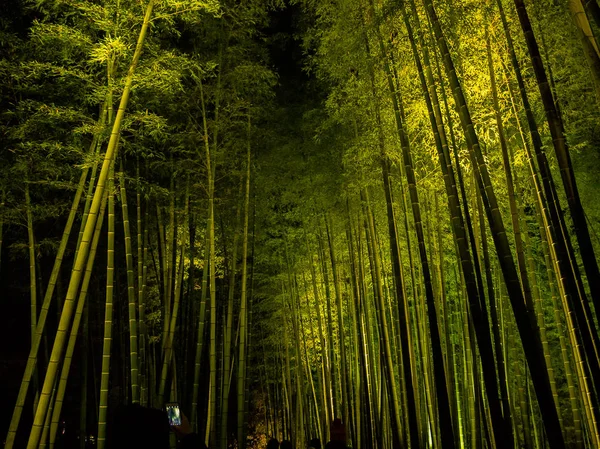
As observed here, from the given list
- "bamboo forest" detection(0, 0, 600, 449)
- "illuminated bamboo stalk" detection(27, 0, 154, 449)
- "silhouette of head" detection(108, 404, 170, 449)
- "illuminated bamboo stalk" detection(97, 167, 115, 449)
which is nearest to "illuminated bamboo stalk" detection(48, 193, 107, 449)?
"bamboo forest" detection(0, 0, 600, 449)

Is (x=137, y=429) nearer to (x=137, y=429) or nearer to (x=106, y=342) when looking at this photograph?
(x=137, y=429)

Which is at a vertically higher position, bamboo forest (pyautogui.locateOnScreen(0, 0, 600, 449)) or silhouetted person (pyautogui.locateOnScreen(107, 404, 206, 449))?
bamboo forest (pyautogui.locateOnScreen(0, 0, 600, 449))

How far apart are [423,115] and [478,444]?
10.9 feet

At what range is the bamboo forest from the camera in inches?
125

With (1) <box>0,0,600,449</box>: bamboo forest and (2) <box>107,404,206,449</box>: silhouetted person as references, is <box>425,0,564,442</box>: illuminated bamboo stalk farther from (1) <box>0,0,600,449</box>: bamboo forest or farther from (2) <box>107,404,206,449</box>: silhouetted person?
(2) <box>107,404,206,449</box>: silhouetted person

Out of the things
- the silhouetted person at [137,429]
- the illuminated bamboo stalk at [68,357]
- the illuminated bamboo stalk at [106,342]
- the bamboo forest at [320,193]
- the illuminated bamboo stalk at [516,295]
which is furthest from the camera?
the illuminated bamboo stalk at [68,357]

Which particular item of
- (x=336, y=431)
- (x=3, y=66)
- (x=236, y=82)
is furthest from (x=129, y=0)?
(x=336, y=431)

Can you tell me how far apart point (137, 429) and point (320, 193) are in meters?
6.31

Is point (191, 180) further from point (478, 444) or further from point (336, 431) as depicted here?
point (478, 444)

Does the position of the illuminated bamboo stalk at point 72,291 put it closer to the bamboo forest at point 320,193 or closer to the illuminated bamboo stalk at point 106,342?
the bamboo forest at point 320,193

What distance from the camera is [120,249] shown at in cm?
788

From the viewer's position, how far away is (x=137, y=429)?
1.44m

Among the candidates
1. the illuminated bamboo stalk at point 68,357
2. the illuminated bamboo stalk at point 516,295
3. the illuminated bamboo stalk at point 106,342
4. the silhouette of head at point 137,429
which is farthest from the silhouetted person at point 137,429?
the illuminated bamboo stalk at point 68,357

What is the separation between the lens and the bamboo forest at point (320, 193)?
318cm
